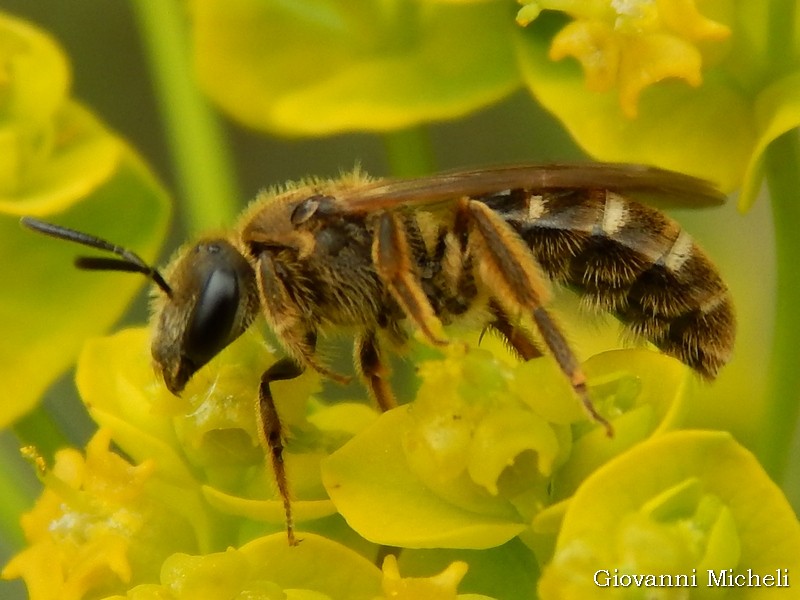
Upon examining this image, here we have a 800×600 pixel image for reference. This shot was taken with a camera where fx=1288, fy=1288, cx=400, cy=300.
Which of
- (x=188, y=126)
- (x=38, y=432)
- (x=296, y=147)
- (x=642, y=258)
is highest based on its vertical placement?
(x=188, y=126)

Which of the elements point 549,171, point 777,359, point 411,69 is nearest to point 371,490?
point 549,171

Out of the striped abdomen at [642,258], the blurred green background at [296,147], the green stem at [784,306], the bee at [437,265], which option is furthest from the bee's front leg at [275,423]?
the blurred green background at [296,147]

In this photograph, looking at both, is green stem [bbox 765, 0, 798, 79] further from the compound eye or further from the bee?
the compound eye

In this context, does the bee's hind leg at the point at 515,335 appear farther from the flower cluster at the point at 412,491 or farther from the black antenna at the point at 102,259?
the black antenna at the point at 102,259

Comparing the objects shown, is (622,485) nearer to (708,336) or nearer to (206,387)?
(708,336)

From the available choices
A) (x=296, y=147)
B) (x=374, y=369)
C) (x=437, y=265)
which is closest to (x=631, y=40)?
(x=437, y=265)

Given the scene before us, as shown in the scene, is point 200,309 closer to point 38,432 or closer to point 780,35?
point 38,432

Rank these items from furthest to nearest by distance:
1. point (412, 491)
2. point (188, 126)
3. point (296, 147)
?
point (296, 147), point (188, 126), point (412, 491)

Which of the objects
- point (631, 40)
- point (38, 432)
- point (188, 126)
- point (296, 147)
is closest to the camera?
point (631, 40)

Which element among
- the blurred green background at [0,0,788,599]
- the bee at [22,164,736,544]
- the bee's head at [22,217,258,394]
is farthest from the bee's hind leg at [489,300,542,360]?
the blurred green background at [0,0,788,599]
